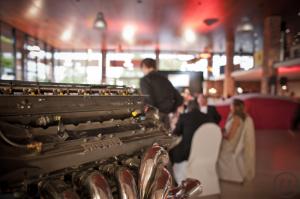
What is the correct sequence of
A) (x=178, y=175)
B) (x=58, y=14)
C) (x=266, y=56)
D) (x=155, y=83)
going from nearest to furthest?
(x=155, y=83) → (x=178, y=175) → (x=266, y=56) → (x=58, y=14)

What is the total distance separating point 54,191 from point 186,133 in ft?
7.19

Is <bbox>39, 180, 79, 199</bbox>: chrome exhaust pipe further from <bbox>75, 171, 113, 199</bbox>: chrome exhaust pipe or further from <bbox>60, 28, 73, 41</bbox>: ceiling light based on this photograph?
<bbox>60, 28, 73, 41</bbox>: ceiling light

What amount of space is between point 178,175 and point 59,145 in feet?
7.15

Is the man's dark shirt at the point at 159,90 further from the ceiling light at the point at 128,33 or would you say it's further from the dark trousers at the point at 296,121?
the ceiling light at the point at 128,33

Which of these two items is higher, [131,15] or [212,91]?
[131,15]

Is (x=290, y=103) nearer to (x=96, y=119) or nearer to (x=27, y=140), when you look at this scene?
(x=96, y=119)

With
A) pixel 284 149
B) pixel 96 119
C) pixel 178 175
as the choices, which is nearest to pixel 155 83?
pixel 178 175

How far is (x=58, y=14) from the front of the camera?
7773 millimetres

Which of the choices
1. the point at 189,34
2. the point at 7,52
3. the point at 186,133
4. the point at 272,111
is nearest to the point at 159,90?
the point at 186,133

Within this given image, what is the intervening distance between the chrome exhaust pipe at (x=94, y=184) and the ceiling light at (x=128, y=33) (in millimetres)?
8266

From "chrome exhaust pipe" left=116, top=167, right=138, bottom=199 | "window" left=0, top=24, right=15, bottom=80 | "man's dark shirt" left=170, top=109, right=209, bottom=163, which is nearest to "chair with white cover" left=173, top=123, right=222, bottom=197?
"man's dark shirt" left=170, top=109, right=209, bottom=163

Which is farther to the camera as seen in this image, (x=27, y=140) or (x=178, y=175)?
(x=178, y=175)

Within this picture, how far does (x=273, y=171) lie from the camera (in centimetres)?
395

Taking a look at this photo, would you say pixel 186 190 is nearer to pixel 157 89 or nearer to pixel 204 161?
pixel 157 89
